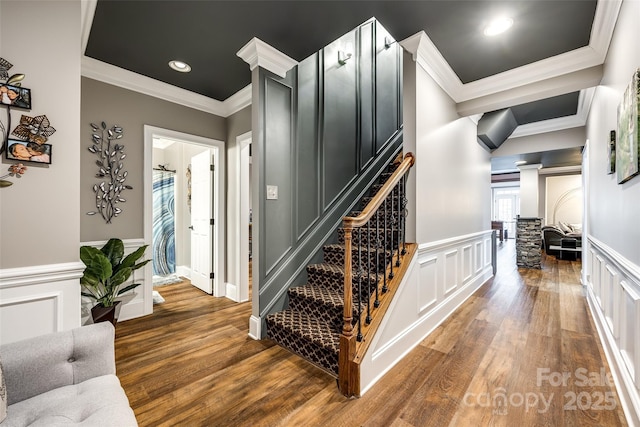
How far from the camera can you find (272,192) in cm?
249

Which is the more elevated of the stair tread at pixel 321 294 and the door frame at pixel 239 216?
the door frame at pixel 239 216

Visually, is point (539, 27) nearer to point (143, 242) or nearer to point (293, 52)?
point (293, 52)

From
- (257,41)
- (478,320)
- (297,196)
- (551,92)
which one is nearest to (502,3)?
(551,92)

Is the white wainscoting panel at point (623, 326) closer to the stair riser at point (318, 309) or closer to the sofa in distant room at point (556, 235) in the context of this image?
the stair riser at point (318, 309)

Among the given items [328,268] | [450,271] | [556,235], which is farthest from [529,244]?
[328,268]

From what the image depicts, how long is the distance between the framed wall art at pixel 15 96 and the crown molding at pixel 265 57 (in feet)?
4.83

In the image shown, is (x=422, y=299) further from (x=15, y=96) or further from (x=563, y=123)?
(x=563, y=123)

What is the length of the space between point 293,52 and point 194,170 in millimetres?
2515

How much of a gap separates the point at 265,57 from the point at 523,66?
236 centimetres

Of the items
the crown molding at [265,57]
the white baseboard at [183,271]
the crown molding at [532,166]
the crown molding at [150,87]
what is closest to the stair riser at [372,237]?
the crown molding at [265,57]

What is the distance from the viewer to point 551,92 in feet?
8.34

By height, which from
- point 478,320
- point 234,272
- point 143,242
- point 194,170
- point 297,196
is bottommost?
point 478,320

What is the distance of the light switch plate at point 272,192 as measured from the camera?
246 centimetres

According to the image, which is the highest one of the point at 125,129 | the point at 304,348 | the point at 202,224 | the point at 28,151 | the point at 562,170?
the point at 562,170
